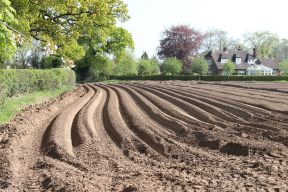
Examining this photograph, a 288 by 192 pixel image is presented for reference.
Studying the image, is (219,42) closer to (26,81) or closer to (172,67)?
(172,67)

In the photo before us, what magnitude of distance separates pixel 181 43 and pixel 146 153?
83.0 meters

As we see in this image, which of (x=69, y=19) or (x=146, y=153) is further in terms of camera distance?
(x=69, y=19)

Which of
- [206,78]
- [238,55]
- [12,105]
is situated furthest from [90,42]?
[238,55]

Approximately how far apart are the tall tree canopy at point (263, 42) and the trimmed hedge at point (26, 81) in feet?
298

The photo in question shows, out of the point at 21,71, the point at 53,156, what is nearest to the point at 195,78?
the point at 21,71

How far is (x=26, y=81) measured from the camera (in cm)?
2402

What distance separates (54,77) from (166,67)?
48350 millimetres

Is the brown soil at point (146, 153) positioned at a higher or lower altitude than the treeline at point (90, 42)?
lower

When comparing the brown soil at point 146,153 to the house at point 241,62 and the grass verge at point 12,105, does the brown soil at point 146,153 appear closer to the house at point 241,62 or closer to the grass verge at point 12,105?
the grass verge at point 12,105

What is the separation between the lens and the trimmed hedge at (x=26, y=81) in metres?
19.1

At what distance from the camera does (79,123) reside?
44.3ft

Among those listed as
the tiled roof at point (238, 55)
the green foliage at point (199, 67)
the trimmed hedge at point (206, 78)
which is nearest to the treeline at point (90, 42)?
the green foliage at point (199, 67)

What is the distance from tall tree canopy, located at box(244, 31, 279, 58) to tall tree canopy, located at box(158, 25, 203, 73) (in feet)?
106

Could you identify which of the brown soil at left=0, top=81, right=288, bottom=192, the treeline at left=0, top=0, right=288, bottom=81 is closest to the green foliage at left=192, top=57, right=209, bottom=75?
the treeline at left=0, top=0, right=288, bottom=81
